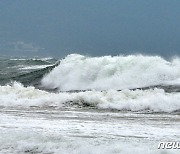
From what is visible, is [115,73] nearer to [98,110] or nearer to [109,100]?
[109,100]

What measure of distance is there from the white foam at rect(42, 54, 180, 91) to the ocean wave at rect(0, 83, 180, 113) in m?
5.43

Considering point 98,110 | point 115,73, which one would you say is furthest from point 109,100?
point 115,73

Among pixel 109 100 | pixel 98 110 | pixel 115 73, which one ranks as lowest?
pixel 98 110

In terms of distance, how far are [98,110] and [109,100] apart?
5.85ft

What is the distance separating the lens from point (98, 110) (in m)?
17.7

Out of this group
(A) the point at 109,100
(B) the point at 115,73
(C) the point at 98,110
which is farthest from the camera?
(B) the point at 115,73

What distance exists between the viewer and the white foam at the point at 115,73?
1051 inches

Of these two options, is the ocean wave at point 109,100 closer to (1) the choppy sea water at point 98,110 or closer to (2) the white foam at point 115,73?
(1) the choppy sea water at point 98,110

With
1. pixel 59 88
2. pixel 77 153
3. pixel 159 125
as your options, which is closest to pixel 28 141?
pixel 77 153

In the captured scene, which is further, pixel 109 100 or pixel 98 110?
pixel 109 100

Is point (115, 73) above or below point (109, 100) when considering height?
above

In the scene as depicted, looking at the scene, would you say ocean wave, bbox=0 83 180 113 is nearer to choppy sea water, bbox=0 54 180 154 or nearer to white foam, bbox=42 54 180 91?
choppy sea water, bbox=0 54 180 154

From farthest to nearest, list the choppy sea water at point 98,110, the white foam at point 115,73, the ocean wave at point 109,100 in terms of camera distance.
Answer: the white foam at point 115,73
the ocean wave at point 109,100
the choppy sea water at point 98,110

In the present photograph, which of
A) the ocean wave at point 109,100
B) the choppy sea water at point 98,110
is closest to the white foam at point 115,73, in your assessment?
the choppy sea water at point 98,110
